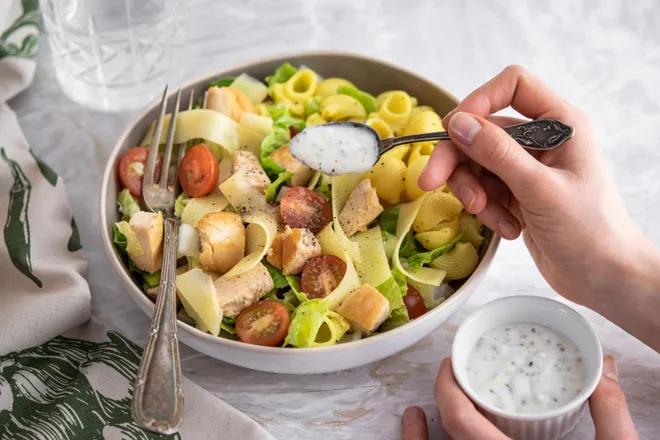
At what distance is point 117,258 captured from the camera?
8.30 feet

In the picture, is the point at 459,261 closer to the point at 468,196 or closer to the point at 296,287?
the point at 468,196

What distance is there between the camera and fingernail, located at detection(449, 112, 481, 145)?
7.55 feet

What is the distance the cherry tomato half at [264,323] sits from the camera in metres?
2.39

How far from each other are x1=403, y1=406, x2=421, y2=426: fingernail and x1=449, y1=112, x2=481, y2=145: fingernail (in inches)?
31.2

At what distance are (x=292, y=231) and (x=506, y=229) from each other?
66 cm

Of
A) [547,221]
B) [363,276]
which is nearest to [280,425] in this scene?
[363,276]

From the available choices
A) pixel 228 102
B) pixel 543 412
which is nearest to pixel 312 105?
pixel 228 102

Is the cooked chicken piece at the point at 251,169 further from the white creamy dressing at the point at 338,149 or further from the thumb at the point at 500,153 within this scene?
the thumb at the point at 500,153

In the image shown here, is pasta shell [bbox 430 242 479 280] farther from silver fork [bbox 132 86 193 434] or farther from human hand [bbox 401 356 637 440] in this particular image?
silver fork [bbox 132 86 193 434]

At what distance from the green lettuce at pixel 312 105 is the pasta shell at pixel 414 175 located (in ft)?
1.59

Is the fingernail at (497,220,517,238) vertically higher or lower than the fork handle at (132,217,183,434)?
lower

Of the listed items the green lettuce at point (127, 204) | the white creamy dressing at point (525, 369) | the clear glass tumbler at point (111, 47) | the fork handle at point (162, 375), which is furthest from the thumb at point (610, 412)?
the clear glass tumbler at point (111, 47)

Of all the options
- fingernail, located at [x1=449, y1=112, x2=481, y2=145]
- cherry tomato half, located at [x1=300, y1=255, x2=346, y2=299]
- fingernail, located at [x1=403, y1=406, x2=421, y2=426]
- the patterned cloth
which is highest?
fingernail, located at [x1=449, y1=112, x2=481, y2=145]

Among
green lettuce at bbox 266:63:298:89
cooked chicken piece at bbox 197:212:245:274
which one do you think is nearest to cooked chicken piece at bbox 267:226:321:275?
cooked chicken piece at bbox 197:212:245:274
